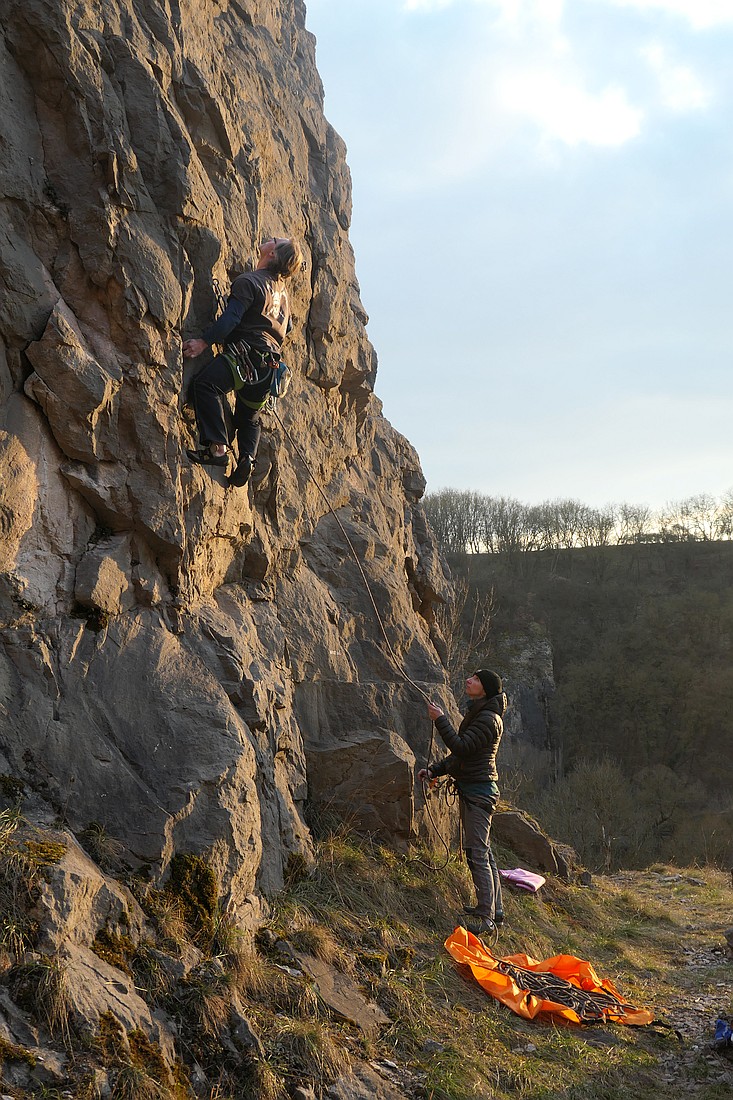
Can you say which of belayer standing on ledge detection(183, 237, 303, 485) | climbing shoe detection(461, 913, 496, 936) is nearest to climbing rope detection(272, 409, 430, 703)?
belayer standing on ledge detection(183, 237, 303, 485)

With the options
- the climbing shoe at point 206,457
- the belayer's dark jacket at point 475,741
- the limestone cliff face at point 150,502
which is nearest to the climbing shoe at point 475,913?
the limestone cliff face at point 150,502

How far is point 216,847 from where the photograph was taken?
203 inches

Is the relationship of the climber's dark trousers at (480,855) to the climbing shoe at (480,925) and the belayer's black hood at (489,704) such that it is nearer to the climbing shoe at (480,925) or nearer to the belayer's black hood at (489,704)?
the climbing shoe at (480,925)

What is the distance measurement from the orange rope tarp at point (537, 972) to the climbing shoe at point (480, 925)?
0.25 metres

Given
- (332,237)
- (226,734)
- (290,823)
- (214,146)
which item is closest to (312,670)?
(290,823)

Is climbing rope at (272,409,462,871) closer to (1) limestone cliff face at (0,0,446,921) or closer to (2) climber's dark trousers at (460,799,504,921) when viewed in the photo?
(1) limestone cliff face at (0,0,446,921)

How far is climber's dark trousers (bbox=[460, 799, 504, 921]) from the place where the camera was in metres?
7.16

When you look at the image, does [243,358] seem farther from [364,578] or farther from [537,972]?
[537,972]

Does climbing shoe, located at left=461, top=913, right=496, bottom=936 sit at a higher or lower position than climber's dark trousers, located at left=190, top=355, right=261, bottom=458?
lower

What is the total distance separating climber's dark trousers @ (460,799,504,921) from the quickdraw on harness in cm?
379

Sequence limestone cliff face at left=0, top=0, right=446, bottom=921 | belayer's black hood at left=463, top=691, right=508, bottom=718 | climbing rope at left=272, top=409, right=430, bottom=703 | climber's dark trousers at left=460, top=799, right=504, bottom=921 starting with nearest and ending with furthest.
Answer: limestone cliff face at left=0, top=0, right=446, bottom=921 → climber's dark trousers at left=460, top=799, right=504, bottom=921 → belayer's black hood at left=463, top=691, right=508, bottom=718 → climbing rope at left=272, top=409, right=430, bottom=703

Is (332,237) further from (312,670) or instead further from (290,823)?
(290,823)

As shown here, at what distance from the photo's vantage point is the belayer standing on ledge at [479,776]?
718cm

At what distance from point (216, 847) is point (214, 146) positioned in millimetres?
5384
